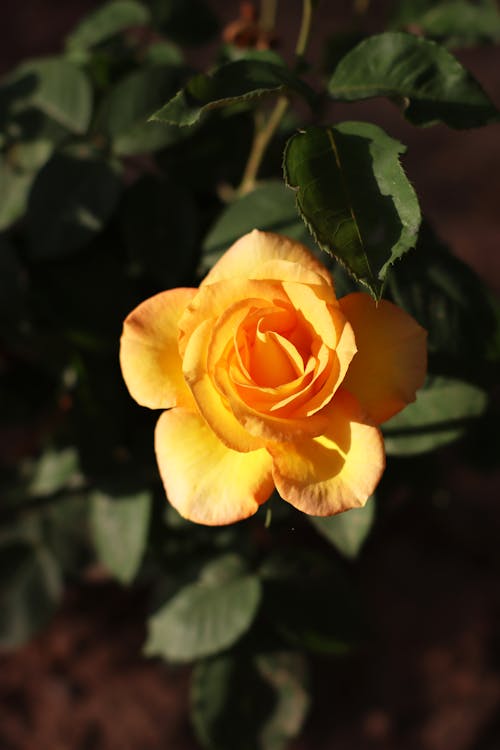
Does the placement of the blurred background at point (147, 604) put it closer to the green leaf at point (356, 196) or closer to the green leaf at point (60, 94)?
the green leaf at point (60, 94)

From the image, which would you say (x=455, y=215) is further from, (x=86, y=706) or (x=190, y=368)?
(x=190, y=368)

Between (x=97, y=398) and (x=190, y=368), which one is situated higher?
(x=190, y=368)

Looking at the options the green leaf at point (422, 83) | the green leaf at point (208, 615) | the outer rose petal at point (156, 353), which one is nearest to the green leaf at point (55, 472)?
the green leaf at point (208, 615)

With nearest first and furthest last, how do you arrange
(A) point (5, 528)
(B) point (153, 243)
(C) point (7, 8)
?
(B) point (153, 243)
(A) point (5, 528)
(C) point (7, 8)

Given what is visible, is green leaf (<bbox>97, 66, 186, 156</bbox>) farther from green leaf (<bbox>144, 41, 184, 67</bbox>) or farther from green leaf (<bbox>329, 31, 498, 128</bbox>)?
green leaf (<bbox>329, 31, 498, 128</bbox>)

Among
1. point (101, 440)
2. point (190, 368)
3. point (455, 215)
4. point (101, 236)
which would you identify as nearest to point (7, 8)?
point (455, 215)

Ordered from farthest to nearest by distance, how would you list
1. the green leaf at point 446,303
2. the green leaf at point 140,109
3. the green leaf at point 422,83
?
the green leaf at point 140,109, the green leaf at point 446,303, the green leaf at point 422,83
